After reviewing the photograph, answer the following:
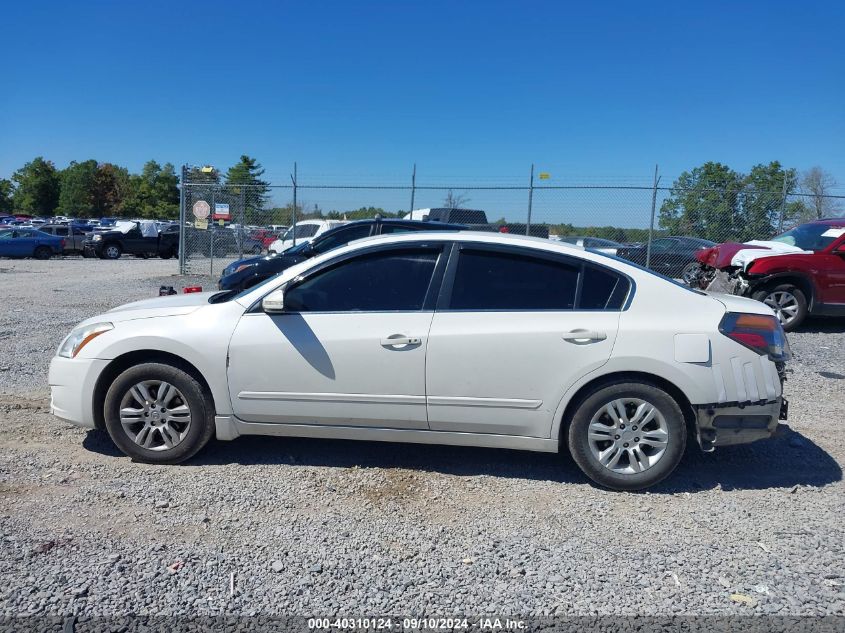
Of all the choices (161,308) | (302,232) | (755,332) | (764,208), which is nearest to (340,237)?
(161,308)

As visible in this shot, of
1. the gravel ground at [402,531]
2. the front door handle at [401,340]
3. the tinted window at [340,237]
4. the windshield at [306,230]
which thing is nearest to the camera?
the gravel ground at [402,531]

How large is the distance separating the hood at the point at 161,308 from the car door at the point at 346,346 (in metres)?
0.49

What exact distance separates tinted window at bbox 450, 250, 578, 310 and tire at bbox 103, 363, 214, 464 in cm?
182

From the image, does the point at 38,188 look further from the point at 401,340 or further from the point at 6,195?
the point at 401,340

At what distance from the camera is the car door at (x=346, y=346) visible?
4332 mm

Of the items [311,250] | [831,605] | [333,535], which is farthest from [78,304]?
[831,605]

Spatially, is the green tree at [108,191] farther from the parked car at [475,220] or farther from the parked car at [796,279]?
the parked car at [796,279]

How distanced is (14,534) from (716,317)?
4.16m

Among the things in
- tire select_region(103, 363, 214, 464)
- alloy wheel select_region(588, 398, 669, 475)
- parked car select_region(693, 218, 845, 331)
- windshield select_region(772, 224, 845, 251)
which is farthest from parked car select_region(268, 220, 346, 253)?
alloy wheel select_region(588, 398, 669, 475)

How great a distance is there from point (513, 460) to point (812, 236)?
8208 millimetres

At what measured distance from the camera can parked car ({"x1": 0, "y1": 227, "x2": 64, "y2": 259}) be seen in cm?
2683

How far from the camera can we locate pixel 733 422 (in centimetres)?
420

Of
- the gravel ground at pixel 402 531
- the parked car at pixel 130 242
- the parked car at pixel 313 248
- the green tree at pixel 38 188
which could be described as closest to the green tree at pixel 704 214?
the parked car at pixel 313 248

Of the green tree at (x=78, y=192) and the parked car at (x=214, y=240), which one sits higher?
the green tree at (x=78, y=192)
